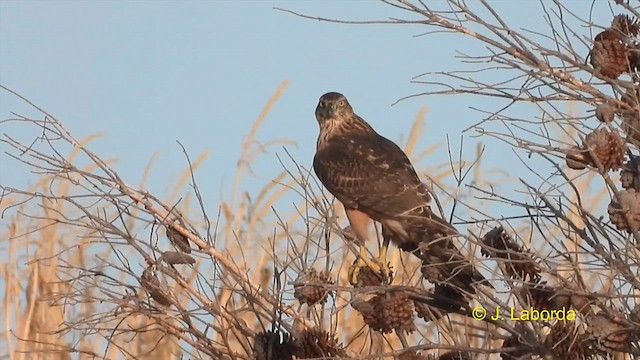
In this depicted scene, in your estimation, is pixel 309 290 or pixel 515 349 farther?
pixel 309 290

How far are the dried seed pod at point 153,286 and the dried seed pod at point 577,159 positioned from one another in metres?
1.20

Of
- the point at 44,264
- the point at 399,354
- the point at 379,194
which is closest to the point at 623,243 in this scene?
the point at 399,354

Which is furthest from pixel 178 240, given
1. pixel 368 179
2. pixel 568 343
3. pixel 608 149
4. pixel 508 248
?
pixel 368 179

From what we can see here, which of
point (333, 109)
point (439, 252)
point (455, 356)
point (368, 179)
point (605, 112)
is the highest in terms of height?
point (333, 109)

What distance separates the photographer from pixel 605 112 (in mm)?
2730

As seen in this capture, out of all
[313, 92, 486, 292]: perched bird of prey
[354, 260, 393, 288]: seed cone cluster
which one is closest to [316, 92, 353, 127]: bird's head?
[313, 92, 486, 292]: perched bird of prey

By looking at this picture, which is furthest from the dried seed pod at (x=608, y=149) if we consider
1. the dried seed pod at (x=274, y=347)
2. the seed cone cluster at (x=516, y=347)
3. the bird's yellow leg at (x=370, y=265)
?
the bird's yellow leg at (x=370, y=265)

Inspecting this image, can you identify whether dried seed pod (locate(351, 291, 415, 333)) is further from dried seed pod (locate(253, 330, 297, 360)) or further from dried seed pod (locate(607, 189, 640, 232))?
dried seed pod (locate(607, 189, 640, 232))

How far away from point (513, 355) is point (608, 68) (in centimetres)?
81

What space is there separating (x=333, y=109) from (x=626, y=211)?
3749mm

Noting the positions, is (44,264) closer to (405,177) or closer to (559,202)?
(405,177)

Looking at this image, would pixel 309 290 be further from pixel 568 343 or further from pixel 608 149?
pixel 608 149

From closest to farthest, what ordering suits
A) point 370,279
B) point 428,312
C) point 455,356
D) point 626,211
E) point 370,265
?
point 626,211
point 455,356
point 428,312
point 370,279
point 370,265

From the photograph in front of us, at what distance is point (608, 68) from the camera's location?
287 cm
